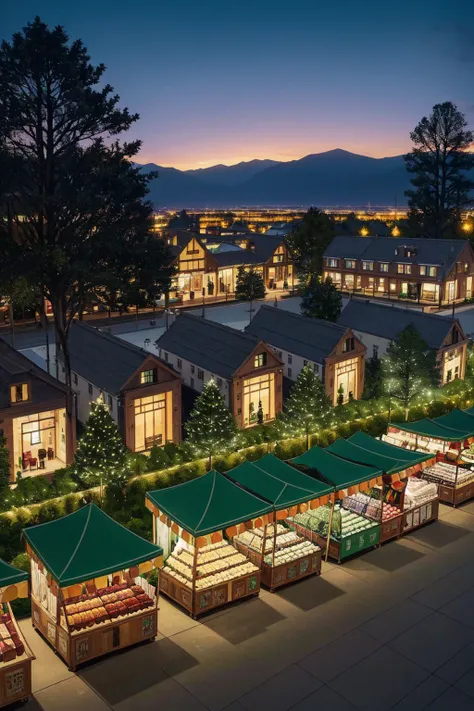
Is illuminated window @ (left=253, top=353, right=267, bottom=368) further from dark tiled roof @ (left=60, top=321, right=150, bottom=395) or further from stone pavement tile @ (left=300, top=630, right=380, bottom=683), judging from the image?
stone pavement tile @ (left=300, top=630, right=380, bottom=683)

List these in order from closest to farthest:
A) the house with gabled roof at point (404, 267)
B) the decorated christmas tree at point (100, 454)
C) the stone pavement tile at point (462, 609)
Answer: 1. the stone pavement tile at point (462, 609)
2. the decorated christmas tree at point (100, 454)
3. the house with gabled roof at point (404, 267)

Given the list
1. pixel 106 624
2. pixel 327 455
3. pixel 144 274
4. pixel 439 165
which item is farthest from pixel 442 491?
pixel 439 165

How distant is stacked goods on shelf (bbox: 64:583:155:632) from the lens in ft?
57.3

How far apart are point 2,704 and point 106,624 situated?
3.13 meters

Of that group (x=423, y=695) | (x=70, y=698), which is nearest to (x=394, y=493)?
(x=423, y=695)

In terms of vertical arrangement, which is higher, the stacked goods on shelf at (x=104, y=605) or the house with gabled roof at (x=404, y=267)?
the house with gabled roof at (x=404, y=267)

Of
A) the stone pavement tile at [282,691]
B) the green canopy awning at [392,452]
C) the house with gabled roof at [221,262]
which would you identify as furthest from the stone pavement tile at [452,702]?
the house with gabled roof at [221,262]

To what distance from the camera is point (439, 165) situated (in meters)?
102

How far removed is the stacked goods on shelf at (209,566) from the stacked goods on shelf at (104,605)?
67.5 inches

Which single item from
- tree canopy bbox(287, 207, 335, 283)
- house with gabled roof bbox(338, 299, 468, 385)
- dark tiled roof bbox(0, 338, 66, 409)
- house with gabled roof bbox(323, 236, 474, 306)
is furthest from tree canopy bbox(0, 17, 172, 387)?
tree canopy bbox(287, 207, 335, 283)

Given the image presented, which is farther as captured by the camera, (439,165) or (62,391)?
(439,165)

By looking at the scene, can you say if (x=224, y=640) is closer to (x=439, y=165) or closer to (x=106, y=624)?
(x=106, y=624)

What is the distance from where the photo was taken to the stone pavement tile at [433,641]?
1789 centimetres

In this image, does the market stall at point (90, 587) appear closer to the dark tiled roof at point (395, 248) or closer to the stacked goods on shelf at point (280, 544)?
the stacked goods on shelf at point (280, 544)
